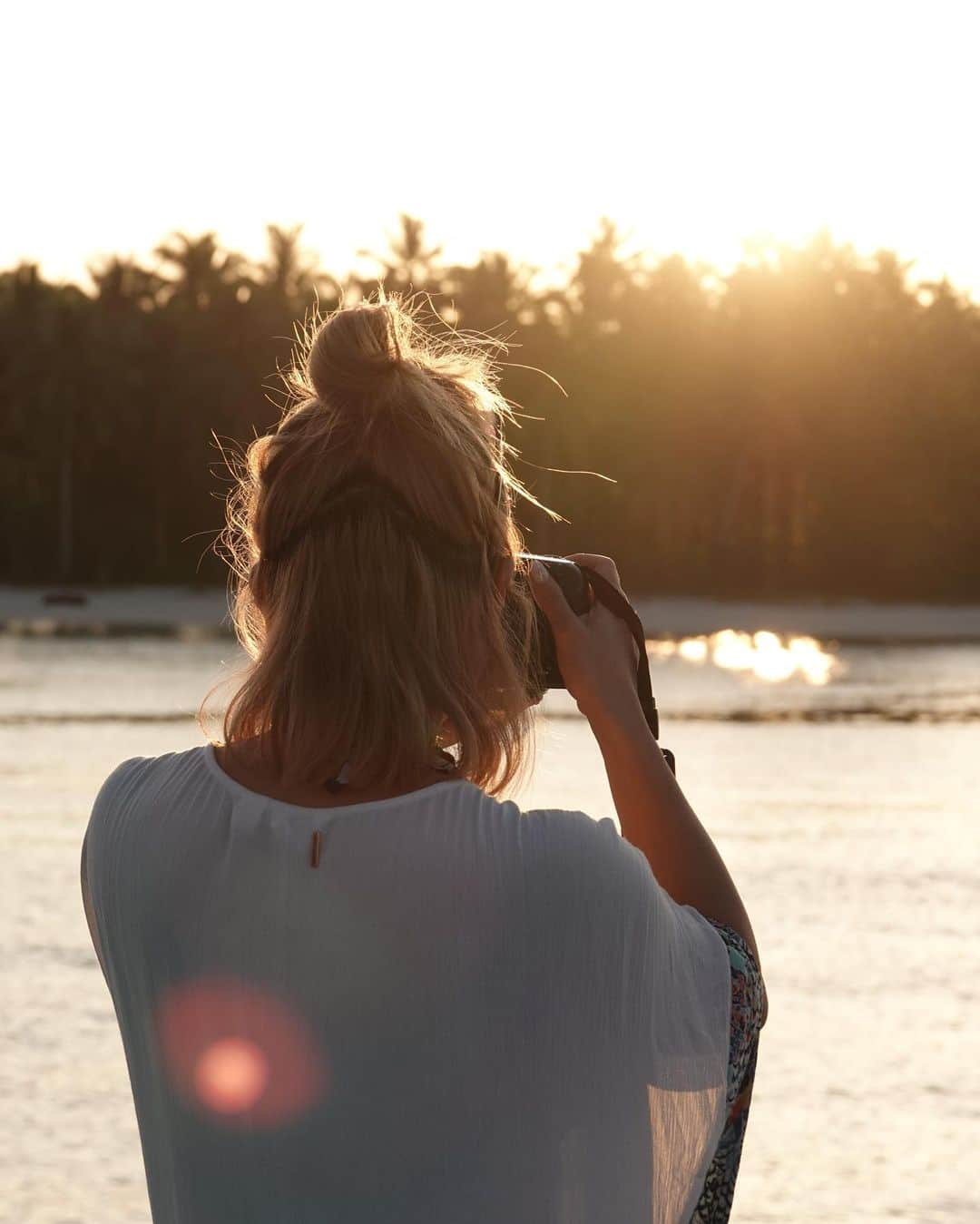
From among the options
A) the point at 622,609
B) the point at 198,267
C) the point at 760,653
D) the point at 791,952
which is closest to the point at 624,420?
the point at 198,267

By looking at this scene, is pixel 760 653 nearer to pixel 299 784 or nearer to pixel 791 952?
pixel 791 952

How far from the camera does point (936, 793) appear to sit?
1402 centimetres

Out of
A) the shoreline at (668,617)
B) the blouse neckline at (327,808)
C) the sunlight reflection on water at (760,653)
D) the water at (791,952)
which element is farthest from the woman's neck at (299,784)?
the shoreline at (668,617)

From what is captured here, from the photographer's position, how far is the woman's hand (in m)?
1.56

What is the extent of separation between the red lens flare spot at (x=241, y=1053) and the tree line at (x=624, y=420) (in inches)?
2735

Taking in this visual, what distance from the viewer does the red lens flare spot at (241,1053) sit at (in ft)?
4.66

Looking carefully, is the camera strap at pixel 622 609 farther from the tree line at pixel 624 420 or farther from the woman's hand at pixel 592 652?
the tree line at pixel 624 420

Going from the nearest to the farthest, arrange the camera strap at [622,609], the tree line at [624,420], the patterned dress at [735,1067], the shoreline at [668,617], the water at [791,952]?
the patterned dress at [735,1067] → the camera strap at [622,609] → the water at [791,952] → the shoreline at [668,617] → the tree line at [624,420]

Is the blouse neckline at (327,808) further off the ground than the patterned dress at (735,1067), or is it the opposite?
the blouse neckline at (327,808)

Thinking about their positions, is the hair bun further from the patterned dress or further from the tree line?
the tree line

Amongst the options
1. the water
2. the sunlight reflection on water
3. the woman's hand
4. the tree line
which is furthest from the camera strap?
the tree line

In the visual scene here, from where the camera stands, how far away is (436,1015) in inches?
54.6

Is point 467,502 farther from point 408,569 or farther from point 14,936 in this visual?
point 14,936

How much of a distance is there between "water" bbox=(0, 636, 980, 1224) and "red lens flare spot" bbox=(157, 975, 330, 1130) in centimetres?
40
